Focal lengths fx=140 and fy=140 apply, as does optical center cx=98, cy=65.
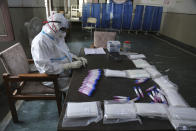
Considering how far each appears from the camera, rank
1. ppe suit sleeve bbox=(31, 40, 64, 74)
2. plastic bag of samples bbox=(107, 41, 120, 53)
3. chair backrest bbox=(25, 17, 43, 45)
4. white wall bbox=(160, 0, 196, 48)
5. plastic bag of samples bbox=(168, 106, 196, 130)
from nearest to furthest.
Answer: plastic bag of samples bbox=(168, 106, 196, 130) → ppe suit sleeve bbox=(31, 40, 64, 74) → plastic bag of samples bbox=(107, 41, 120, 53) → chair backrest bbox=(25, 17, 43, 45) → white wall bbox=(160, 0, 196, 48)

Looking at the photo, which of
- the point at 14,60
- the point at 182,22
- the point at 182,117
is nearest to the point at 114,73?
the point at 182,117

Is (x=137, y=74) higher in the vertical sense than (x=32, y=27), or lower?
lower

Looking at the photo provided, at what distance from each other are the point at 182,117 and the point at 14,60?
1.41 meters

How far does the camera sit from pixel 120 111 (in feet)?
2.44

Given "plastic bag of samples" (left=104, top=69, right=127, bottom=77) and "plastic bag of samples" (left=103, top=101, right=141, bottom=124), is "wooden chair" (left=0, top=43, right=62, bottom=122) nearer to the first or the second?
"plastic bag of samples" (left=104, top=69, right=127, bottom=77)

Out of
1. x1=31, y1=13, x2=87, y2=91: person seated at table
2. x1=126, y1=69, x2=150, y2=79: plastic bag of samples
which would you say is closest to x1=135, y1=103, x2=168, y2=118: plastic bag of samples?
x1=126, y1=69, x2=150, y2=79: plastic bag of samples

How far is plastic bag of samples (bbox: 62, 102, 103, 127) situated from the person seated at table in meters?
0.58

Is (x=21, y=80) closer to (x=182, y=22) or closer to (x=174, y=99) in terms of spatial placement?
(x=174, y=99)

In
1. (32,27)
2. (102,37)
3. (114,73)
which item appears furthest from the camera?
(102,37)

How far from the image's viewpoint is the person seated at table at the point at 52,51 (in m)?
1.29

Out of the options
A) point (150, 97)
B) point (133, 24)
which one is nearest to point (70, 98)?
point (150, 97)

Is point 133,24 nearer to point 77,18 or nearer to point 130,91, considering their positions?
point 77,18

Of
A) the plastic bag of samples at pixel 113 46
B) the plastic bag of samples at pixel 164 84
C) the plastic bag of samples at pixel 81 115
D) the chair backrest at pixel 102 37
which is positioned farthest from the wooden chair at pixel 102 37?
the plastic bag of samples at pixel 81 115

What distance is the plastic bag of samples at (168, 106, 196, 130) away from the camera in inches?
26.9
